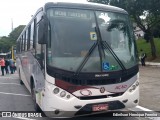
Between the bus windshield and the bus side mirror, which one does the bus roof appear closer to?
the bus windshield

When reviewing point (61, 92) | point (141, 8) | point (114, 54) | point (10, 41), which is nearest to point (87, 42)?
point (114, 54)

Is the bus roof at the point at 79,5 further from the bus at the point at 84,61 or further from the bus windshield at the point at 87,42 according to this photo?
the bus windshield at the point at 87,42

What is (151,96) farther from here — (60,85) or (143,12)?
(143,12)

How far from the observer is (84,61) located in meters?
6.26

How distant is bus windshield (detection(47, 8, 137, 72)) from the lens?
6.27 meters

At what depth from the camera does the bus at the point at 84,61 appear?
20.0 ft

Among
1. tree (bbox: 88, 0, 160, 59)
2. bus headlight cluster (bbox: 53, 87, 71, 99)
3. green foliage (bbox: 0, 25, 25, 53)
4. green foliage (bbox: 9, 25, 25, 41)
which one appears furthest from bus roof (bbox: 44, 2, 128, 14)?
green foliage (bbox: 0, 25, 25, 53)

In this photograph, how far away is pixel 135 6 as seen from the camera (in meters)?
25.5

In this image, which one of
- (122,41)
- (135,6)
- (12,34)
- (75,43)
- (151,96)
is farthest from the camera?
(12,34)

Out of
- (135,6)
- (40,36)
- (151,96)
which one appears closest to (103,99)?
(40,36)

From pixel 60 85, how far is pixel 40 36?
1.22 meters

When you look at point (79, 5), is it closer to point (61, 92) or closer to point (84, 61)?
point (84, 61)

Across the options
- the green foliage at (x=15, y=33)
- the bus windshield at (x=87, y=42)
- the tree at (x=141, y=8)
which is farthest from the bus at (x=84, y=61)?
the green foliage at (x=15, y=33)

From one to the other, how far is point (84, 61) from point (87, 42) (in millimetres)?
515
